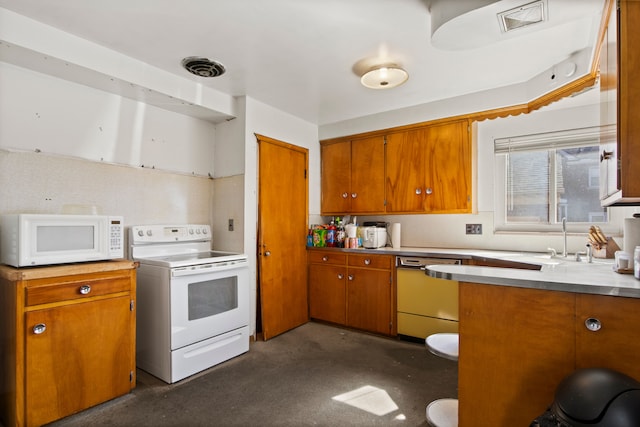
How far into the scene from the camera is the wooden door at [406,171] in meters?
3.37

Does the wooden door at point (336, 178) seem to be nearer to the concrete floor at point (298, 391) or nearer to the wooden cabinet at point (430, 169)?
the wooden cabinet at point (430, 169)

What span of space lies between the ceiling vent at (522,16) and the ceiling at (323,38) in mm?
35

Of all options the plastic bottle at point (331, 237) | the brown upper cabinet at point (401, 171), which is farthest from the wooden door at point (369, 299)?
the brown upper cabinet at point (401, 171)

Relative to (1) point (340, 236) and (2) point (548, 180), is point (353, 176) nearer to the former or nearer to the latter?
(1) point (340, 236)

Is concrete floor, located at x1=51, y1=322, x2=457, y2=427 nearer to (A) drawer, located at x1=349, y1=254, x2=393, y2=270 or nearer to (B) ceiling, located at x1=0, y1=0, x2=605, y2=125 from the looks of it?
(A) drawer, located at x1=349, y1=254, x2=393, y2=270

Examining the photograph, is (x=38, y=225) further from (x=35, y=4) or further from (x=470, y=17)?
(x=470, y=17)

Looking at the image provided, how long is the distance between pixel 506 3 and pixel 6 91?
2977 mm

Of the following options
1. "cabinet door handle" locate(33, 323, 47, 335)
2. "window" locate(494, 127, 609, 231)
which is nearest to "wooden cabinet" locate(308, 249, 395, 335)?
"window" locate(494, 127, 609, 231)

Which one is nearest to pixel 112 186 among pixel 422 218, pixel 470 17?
pixel 470 17

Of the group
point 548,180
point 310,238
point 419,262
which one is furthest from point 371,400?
point 548,180

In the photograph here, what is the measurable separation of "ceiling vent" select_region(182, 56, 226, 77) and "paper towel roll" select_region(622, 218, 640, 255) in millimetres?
2744

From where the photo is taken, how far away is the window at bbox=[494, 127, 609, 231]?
2900 millimetres

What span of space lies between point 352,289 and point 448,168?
155 centimetres

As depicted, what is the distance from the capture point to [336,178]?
3.94m
